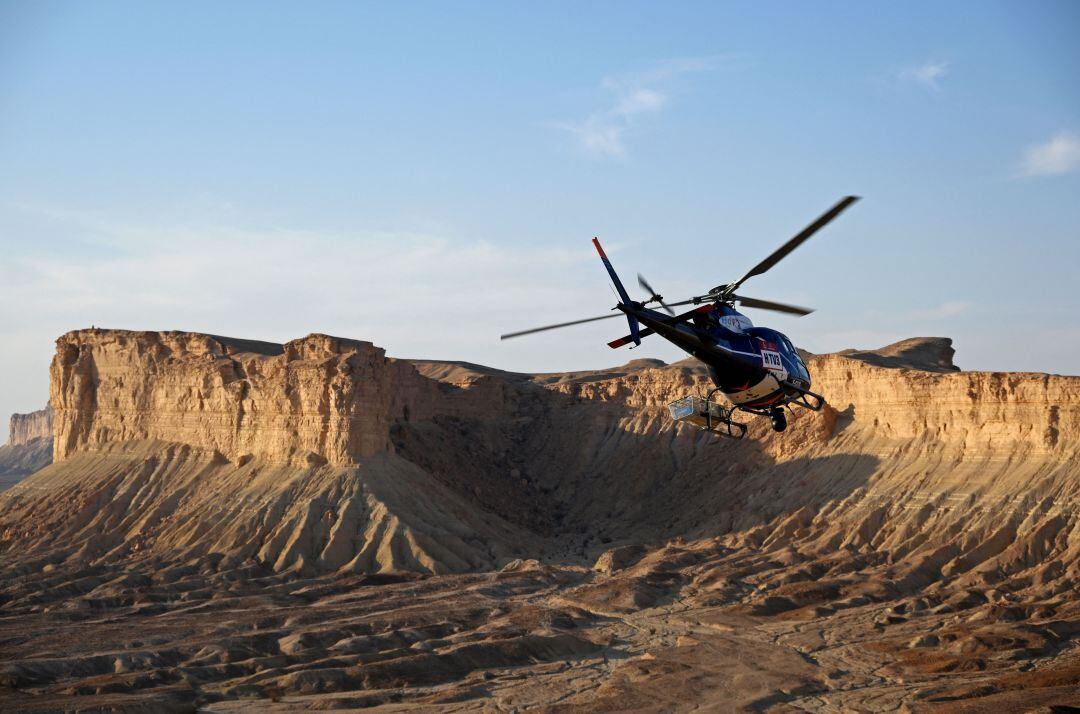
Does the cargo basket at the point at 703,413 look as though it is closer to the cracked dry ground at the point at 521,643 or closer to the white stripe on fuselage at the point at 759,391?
the white stripe on fuselage at the point at 759,391

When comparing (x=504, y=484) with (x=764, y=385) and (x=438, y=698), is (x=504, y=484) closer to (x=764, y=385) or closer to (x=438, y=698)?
(x=438, y=698)

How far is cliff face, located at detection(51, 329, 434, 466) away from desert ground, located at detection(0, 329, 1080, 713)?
206mm

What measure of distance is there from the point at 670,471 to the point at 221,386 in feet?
103

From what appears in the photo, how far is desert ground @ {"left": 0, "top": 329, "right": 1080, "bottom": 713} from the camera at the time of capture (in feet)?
146

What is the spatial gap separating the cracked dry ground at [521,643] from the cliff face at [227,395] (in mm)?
11847

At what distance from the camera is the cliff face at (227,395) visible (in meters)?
73.6

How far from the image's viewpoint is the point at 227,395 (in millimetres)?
78562

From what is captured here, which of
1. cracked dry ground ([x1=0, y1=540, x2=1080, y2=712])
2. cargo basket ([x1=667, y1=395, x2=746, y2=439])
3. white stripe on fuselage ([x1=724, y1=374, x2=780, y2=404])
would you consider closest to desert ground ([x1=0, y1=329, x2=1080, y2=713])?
cracked dry ground ([x1=0, y1=540, x2=1080, y2=712])

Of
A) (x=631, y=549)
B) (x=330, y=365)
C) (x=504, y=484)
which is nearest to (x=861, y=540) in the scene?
(x=631, y=549)

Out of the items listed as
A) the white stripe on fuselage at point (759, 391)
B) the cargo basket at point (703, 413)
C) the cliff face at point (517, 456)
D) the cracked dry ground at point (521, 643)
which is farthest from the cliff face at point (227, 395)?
the white stripe on fuselage at point (759, 391)

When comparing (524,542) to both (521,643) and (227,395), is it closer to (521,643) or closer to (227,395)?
(227,395)

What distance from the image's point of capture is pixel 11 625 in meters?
55.1

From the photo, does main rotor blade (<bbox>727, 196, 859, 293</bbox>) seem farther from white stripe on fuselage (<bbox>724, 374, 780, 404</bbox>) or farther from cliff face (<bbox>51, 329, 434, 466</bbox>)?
cliff face (<bbox>51, 329, 434, 466</bbox>)

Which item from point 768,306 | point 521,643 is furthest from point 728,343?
point 521,643
